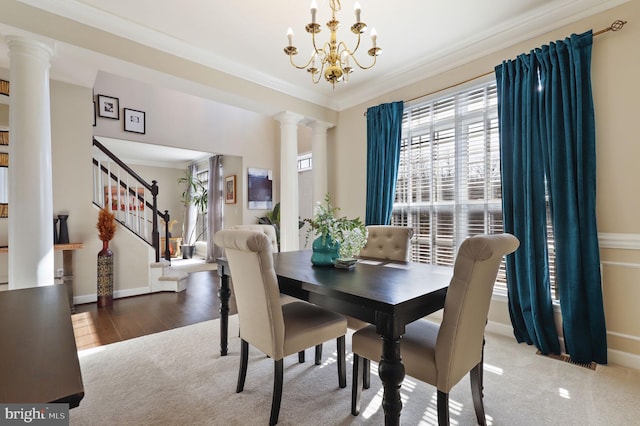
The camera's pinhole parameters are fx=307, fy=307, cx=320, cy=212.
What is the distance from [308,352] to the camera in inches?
97.8

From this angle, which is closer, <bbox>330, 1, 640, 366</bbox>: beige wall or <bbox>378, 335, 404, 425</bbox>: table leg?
<bbox>378, 335, 404, 425</bbox>: table leg

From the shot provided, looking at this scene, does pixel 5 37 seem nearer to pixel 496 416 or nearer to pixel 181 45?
pixel 181 45

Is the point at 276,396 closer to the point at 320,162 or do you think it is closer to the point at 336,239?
the point at 336,239

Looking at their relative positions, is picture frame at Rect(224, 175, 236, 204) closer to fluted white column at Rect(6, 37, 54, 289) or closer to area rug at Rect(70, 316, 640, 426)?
fluted white column at Rect(6, 37, 54, 289)

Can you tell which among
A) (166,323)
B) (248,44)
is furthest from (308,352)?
(248,44)

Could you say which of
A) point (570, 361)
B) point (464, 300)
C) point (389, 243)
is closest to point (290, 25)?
point (389, 243)

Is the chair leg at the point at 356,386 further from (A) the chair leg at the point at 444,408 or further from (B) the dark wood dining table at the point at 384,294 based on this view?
(A) the chair leg at the point at 444,408

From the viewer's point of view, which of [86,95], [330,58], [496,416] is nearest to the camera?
[496,416]

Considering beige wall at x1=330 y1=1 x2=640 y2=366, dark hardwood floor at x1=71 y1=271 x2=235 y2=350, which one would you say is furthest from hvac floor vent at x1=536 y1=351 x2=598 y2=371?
dark hardwood floor at x1=71 y1=271 x2=235 y2=350

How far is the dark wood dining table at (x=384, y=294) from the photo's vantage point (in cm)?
131

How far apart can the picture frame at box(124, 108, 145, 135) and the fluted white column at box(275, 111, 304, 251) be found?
265 cm

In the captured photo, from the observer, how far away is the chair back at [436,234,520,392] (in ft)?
4.18

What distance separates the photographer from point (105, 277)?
3.70m

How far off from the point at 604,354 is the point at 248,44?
3.90m
